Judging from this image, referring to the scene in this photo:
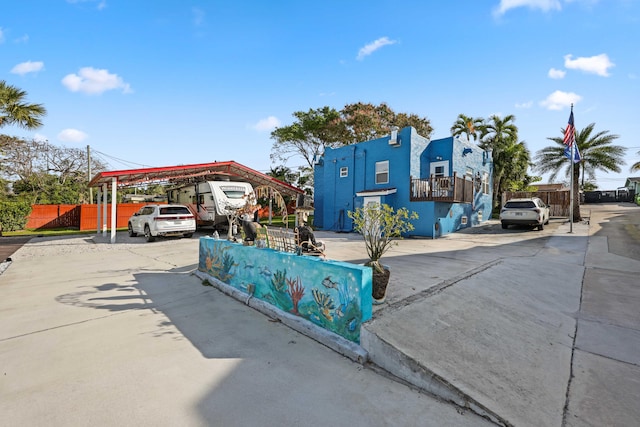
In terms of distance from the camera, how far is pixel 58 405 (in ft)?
8.71

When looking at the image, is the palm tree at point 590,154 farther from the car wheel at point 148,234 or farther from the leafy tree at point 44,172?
the leafy tree at point 44,172

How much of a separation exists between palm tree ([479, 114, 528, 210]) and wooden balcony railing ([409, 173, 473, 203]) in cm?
976

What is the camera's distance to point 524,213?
14.5m

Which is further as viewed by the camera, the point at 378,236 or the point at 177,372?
the point at 378,236

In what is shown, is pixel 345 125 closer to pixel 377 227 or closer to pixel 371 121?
pixel 371 121

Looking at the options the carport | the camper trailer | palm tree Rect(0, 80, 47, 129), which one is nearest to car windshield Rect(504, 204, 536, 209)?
the carport

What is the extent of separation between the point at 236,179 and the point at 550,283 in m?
17.1

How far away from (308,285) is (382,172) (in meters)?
13.4

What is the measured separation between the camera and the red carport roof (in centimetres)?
1412

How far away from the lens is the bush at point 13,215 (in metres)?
20.4

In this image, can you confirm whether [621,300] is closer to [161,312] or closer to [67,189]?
[161,312]

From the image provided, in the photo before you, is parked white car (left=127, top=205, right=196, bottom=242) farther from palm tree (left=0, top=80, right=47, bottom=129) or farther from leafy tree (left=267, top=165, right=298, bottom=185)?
leafy tree (left=267, top=165, right=298, bottom=185)

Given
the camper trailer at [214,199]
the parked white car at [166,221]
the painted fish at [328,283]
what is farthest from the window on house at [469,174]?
the painted fish at [328,283]

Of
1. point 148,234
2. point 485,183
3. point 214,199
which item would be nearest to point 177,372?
point 148,234
